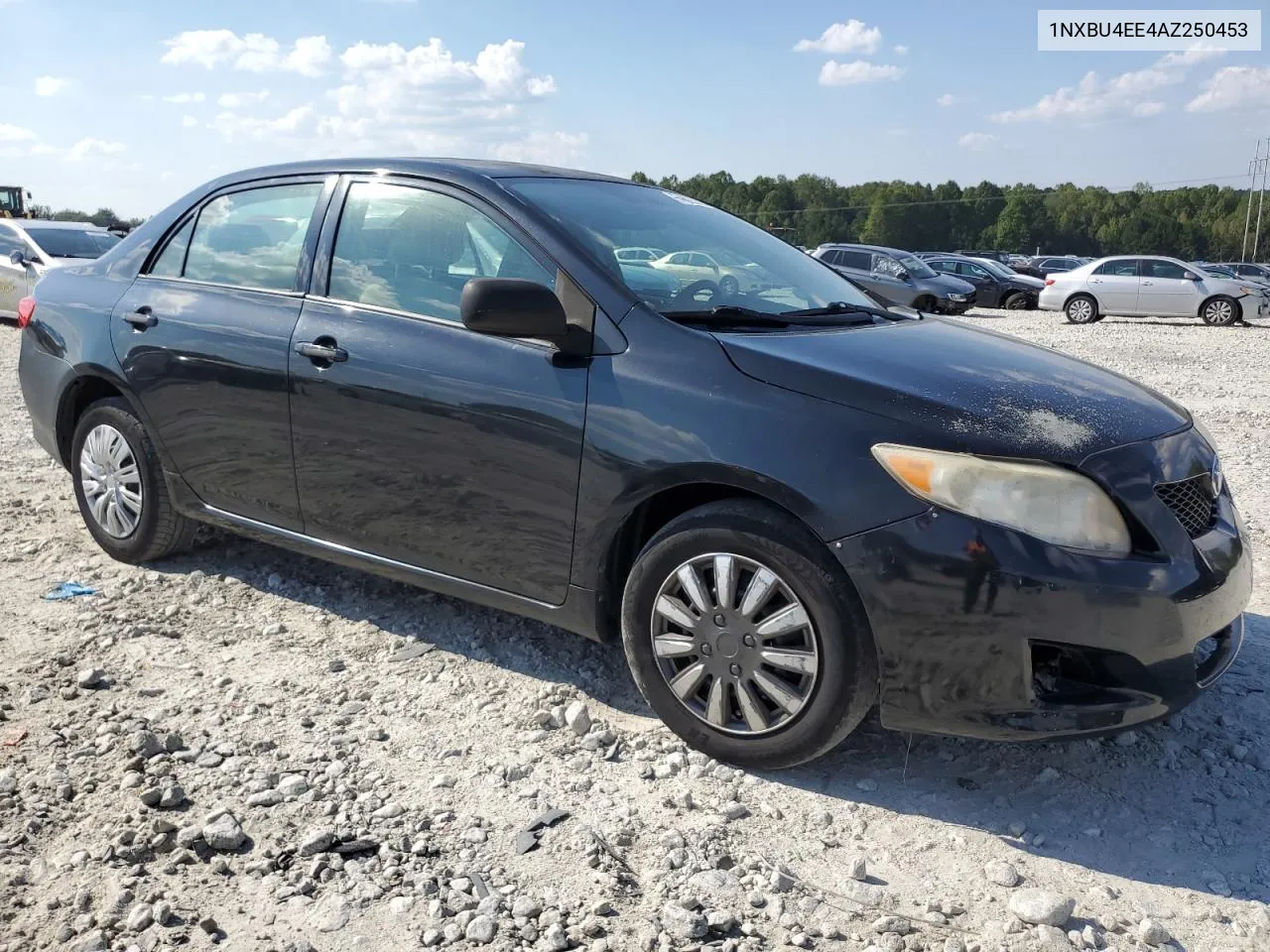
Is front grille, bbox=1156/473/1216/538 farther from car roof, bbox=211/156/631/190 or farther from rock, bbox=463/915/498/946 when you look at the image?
car roof, bbox=211/156/631/190

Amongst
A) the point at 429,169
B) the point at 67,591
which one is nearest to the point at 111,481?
the point at 67,591

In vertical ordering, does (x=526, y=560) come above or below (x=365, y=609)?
above

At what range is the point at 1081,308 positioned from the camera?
76.7 feet

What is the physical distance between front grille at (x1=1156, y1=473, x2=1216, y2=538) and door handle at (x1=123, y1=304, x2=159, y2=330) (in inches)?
147

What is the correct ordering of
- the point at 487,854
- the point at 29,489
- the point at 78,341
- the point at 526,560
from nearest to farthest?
the point at 487,854 → the point at 526,560 → the point at 78,341 → the point at 29,489

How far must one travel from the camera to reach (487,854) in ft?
9.09

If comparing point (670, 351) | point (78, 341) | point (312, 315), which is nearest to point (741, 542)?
point (670, 351)

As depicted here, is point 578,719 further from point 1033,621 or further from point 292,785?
point 1033,621

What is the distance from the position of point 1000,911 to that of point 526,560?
1678 mm

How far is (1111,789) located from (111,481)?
13.4ft

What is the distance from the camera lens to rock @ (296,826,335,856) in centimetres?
276

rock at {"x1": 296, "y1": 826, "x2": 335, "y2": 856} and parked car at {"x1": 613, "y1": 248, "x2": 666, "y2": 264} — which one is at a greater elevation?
parked car at {"x1": 613, "y1": 248, "x2": 666, "y2": 264}

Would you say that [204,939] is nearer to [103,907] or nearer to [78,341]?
[103,907]

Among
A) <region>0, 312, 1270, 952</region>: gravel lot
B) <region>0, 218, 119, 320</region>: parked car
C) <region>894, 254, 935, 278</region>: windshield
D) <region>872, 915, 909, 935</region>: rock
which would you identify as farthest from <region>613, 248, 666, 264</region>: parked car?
<region>894, 254, 935, 278</region>: windshield
